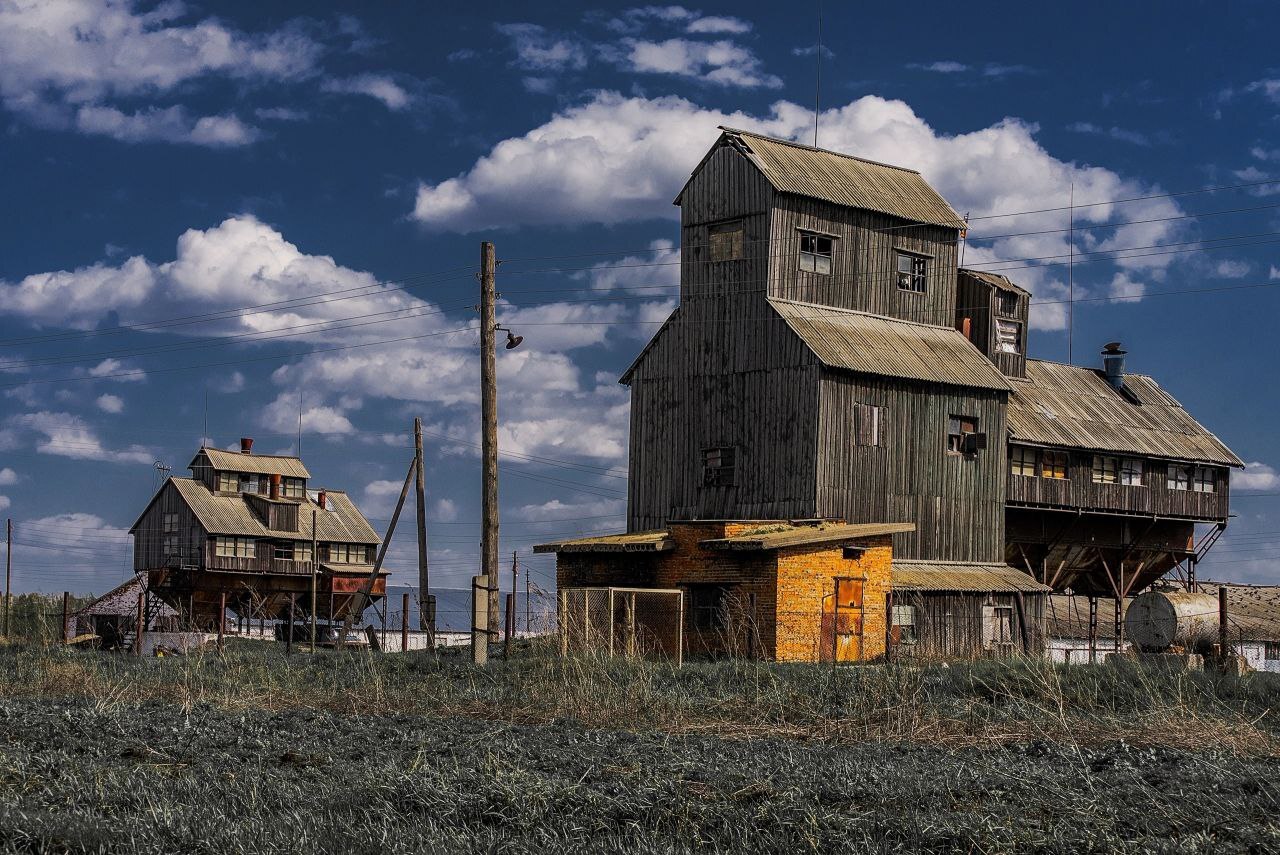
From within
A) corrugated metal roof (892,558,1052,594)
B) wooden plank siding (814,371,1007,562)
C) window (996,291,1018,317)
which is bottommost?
corrugated metal roof (892,558,1052,594)

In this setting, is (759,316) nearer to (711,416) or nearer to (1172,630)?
(711,416)

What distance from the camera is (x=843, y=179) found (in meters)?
42.3

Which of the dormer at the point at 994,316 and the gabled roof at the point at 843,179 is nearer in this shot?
A: the gabled roof at the point at 843,179

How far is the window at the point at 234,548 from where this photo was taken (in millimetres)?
72812

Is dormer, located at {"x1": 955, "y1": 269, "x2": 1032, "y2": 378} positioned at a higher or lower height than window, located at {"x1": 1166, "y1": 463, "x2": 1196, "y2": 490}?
higher

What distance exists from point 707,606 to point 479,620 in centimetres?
846

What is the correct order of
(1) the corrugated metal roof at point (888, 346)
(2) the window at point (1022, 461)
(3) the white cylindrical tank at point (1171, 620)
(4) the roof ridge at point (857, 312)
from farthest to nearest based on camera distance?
1. (2) the window at point (1022, 461)
2. (4) the roof ridge at point (857, 312)
3. (3) the white cylindrical tank at point (1171, 620)
4. (1) the corrugated metal roof at point (888, 346)

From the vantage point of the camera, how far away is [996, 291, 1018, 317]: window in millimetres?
46994

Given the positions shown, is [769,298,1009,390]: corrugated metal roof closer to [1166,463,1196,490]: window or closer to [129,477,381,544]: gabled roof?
[1166,463,1196,490]: window

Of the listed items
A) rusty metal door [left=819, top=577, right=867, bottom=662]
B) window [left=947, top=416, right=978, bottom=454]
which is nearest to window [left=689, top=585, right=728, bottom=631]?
rusty metal door [left=819, top=577, right=867, bottom=662]

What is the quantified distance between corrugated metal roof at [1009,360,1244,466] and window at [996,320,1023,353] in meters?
1.16

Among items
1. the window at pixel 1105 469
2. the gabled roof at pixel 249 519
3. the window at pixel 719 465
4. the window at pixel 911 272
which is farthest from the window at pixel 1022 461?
the gabled roof at pixel 249 519

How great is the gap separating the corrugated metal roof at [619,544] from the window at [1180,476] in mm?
22786

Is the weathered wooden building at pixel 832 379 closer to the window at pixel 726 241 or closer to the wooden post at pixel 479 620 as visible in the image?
the window at pixel 726 241
